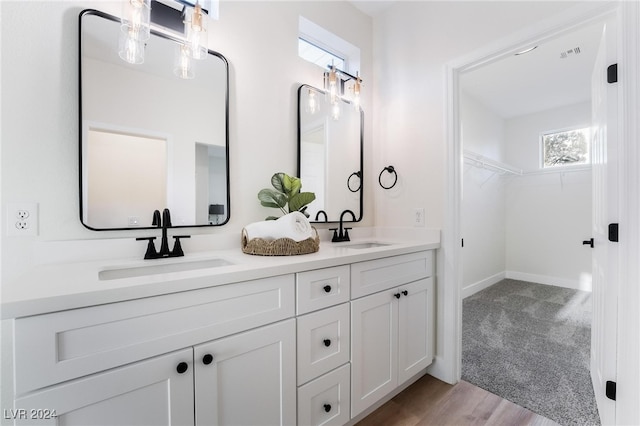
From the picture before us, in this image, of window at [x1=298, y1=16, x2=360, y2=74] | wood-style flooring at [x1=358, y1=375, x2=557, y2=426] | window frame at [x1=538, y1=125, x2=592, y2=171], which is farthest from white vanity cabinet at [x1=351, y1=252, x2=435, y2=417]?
window frame at [x1=538, y1=125, x2=592, y2=171]

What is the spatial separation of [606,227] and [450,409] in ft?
4.03

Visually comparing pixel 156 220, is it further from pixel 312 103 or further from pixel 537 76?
pixel 537 76

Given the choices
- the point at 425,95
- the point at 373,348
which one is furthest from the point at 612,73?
the point at 373,348

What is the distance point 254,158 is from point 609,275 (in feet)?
6.08

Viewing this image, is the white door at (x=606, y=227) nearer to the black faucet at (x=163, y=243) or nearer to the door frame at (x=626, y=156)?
the door frame at (x=626, y=156)

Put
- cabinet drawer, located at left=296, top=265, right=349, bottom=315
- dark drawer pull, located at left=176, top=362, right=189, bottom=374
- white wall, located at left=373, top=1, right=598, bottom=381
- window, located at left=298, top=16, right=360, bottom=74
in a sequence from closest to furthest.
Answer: dark drawer pull, located at left=176, top=362, right=189, bottom=374
cabinet drawer, located at left=296, top=265, right=349, bottom=315
white wall, located at left=373, top=1, right=598, bottom=381
window, located at left=298, top=16, right=360, bottom=74

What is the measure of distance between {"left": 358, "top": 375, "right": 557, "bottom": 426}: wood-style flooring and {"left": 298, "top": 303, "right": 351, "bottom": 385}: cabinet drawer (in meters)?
0.52

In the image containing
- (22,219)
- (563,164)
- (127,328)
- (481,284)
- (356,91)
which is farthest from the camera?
(563,164)

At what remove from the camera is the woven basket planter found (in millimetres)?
1293

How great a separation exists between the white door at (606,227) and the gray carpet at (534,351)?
167mm

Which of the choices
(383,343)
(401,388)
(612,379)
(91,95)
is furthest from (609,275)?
(91,95)

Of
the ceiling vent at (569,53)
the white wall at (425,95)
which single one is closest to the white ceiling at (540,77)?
the ceiling vent at (569,53)

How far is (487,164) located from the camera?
12.1 feet

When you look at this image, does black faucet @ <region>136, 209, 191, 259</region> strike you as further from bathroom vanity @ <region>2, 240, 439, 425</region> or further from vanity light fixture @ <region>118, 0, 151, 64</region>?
vanity light fixture @ <region>118, 0, 151, 64</region>
